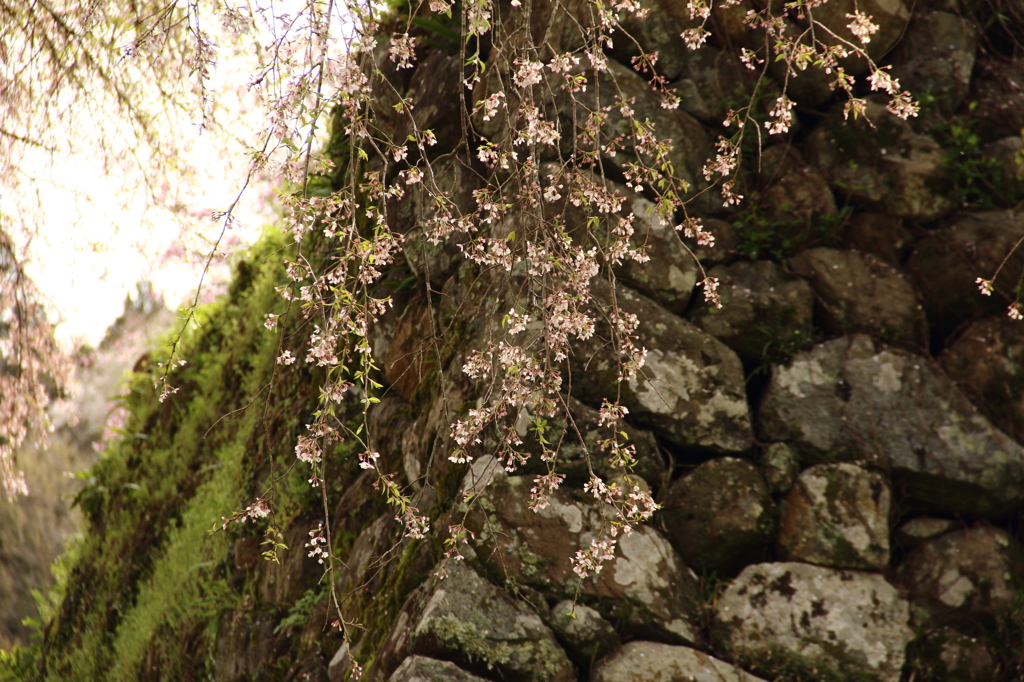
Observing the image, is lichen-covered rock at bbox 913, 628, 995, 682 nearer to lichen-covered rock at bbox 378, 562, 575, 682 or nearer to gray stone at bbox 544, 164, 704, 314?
lichen-covered rock at bbox 378, 562, 575, 682

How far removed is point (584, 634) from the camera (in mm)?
2609

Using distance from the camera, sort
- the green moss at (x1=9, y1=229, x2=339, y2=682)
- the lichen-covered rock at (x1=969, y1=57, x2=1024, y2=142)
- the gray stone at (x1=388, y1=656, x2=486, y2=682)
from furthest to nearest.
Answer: the green moss at (x1=9, y1=229, x2=339, y2=682)
the lichen-covered rock at (x1=969, y1=57, x2=1024, y2=142)
the gray stone at (x1=388, y1=656, x2=486, y2=682)

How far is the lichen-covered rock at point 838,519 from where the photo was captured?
2.91 m

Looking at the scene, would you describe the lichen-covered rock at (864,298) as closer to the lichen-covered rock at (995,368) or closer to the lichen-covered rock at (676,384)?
the lichen-covered rock at (995,368)

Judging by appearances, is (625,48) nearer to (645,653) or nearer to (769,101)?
(769,101)

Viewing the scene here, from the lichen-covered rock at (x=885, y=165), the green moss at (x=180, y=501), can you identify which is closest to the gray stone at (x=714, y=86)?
the lichen-covered rock at (x=885, y=165)

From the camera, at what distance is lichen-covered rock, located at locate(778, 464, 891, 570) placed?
2914 millimetres

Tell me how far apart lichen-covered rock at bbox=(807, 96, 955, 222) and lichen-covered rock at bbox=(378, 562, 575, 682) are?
266 cm

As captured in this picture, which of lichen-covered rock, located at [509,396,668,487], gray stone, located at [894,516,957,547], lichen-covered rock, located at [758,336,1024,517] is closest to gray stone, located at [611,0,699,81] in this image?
lichen-covered rock, located at [758,336,1024,517]

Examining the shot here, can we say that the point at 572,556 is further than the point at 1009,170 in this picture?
No

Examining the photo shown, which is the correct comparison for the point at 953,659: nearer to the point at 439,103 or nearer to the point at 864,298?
the point at 864,298

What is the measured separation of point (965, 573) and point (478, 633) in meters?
2.09

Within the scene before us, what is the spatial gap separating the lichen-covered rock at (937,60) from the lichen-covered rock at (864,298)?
3.00 ft

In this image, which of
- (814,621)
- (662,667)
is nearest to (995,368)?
(814,621)
